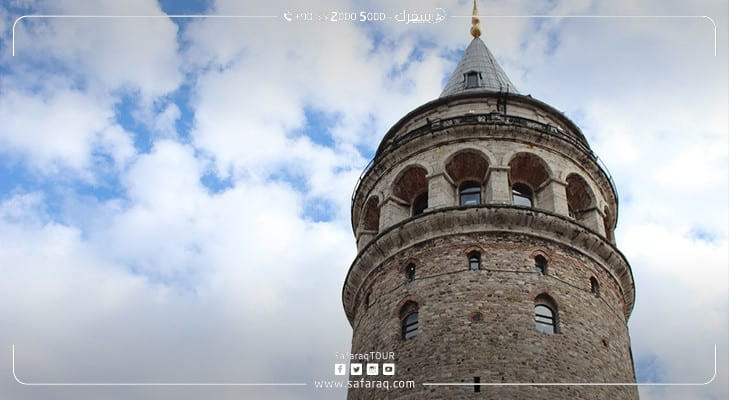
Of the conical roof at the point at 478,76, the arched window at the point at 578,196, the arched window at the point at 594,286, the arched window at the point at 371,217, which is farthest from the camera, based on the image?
the conical roof at the point at 478,76

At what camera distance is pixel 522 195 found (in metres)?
28.5

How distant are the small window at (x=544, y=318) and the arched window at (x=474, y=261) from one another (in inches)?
85.1

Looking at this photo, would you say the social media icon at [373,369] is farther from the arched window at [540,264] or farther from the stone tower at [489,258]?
the arched window at [540,264]

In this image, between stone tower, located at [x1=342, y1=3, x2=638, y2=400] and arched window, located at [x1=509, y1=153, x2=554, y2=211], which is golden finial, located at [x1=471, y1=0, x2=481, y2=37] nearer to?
stone tower, located at [x1=342, y1=3, x2=638, y2=400]

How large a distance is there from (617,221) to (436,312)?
1047cm

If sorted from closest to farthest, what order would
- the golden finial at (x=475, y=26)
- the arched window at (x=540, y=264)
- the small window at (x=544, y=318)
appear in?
the small window at (x=544, y=318), the arched window at (x=540, y=264), the golden finial at (x=475, y=26)

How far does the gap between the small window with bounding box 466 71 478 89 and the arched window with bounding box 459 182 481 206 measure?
6191 mm

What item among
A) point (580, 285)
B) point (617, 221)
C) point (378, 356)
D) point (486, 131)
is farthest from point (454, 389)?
point (617, 221)

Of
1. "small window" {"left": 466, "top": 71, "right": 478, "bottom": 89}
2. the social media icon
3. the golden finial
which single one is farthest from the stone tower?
the golden finial

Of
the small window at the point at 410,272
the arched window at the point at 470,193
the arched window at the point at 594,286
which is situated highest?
the arched window at the point at 470,193

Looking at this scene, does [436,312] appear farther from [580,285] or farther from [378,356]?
[580,285]

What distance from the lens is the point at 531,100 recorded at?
3112 cm

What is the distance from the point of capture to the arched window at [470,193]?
28.0 meters

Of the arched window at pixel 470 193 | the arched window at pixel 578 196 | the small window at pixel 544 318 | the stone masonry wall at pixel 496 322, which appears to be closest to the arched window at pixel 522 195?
the arched window at pixel 470 193
